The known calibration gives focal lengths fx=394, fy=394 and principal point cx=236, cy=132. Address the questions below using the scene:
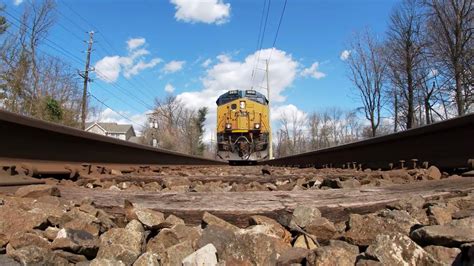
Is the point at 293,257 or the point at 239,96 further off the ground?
the point at 239,96

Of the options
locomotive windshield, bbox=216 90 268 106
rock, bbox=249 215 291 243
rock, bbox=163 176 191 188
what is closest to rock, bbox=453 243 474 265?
rock, bbox=249 215 291 243

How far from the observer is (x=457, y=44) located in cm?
2689

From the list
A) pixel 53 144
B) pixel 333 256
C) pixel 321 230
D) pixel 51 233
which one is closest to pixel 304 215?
pixel 321 230

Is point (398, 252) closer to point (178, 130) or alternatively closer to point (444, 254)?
point (444, 254)

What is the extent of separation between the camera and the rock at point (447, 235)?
4.91 feet

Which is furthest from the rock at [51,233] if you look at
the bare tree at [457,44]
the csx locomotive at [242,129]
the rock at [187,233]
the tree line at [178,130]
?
the tree line at [178,130]

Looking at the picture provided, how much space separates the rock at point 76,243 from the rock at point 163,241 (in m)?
0.24

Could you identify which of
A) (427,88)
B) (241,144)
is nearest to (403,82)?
(427,88)

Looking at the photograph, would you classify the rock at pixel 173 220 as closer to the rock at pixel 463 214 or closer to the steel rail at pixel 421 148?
the rock at pixel 463 214

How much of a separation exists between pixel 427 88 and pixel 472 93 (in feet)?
22.4

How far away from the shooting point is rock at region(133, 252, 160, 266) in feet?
5.19

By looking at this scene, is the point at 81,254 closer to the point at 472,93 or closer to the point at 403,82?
the point at 472,93

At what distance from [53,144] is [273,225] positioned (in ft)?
10.2

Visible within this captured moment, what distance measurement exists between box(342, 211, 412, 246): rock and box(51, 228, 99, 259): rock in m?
1.12
